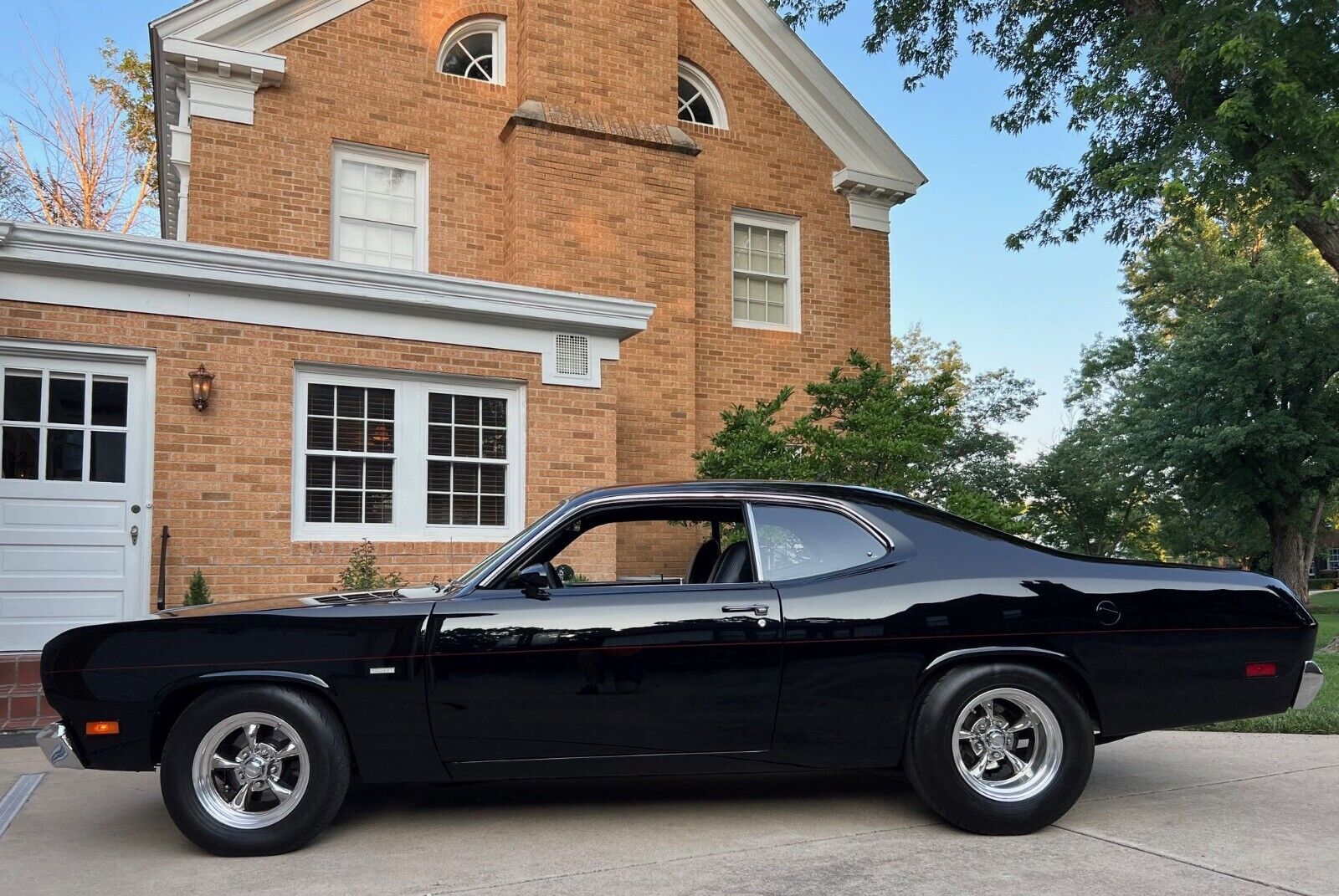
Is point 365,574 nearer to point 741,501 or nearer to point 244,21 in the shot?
point 741,501

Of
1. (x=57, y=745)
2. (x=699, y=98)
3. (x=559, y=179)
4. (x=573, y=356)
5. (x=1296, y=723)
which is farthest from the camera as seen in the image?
(x=699, y=98)

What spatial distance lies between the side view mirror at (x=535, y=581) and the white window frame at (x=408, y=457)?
5827 millimetres

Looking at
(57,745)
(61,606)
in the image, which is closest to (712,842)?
(57,745)

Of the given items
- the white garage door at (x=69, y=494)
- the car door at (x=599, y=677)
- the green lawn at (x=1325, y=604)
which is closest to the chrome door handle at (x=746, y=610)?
the car door at (x=599, y=677)

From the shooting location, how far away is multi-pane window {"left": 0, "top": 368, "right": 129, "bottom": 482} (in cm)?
895

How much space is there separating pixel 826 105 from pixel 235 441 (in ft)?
31.8

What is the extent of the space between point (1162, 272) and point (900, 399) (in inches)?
765

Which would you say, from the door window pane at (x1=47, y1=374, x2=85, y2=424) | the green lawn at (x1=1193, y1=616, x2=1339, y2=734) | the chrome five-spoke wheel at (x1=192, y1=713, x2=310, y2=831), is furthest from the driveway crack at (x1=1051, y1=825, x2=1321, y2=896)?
the door window pane at (x1=47, y1=374, x2=85, y2=424)

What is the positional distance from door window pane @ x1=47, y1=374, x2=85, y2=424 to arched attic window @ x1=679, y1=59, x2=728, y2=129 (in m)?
8.69

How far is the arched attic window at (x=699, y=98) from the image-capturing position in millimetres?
15016

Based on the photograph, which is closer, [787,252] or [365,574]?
[365,574]

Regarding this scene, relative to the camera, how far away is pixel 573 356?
11.0 metres

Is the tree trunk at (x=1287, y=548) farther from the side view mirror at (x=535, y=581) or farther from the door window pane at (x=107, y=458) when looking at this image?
the side view mirror at (x=535, y=581)

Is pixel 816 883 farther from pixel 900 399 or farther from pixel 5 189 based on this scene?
pixel 5 189
